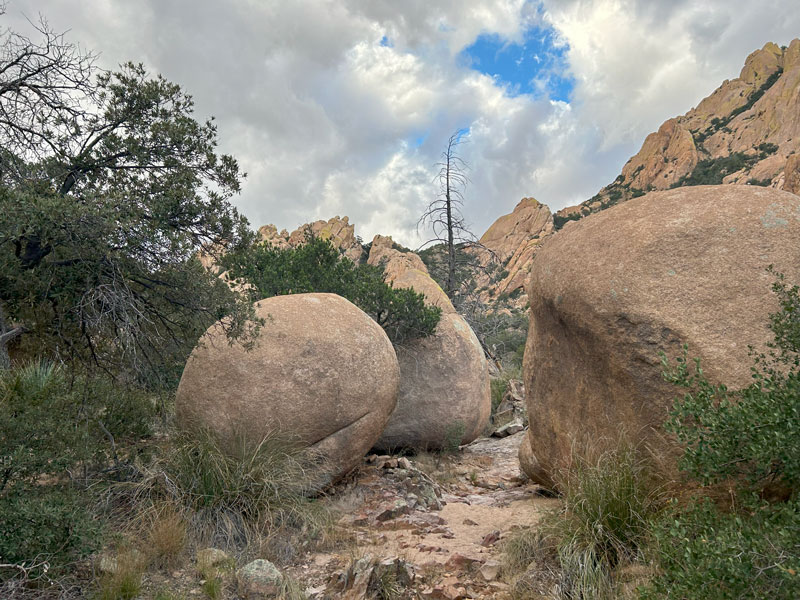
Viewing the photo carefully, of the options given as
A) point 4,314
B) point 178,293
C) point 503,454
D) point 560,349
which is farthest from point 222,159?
point 503,454

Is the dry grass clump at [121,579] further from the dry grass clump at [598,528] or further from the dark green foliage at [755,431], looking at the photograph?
the dark green foliage at [755,431]

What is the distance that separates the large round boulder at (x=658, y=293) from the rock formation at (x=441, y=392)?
4.36 meters

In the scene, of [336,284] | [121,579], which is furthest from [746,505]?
[336,284]

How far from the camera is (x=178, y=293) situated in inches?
202

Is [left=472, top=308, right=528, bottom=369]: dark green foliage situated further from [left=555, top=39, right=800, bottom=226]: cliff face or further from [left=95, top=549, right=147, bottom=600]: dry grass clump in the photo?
[left=555, top=39, right=800, bottom=226]: cliff face

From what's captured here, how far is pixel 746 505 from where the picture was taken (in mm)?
2504

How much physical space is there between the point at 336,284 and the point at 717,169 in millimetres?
45880

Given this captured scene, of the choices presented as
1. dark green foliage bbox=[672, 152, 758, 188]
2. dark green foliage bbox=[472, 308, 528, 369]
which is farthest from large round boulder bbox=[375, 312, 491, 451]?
dark green foliage bbox=[672, 152, 758, 188]

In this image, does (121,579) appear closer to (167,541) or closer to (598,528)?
(167,541)

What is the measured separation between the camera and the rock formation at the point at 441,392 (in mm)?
8641

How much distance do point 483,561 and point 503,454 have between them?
219 inches

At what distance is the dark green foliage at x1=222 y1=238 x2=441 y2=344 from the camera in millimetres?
9156

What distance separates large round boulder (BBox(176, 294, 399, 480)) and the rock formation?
2422mm

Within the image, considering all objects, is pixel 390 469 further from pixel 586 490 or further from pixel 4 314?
pixel 4 314
